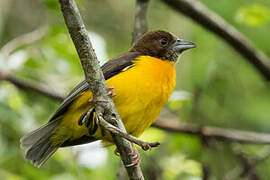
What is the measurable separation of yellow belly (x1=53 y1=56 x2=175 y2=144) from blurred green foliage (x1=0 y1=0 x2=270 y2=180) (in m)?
0.60

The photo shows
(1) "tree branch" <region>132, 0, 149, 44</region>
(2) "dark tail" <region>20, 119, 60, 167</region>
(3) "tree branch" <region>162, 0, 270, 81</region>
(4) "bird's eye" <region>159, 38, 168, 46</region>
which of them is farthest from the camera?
(3) "tree branch" <region>162, 0, 270, 81</region>

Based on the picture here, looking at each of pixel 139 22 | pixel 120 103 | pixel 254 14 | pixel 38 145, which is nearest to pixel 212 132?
pixel 254 14

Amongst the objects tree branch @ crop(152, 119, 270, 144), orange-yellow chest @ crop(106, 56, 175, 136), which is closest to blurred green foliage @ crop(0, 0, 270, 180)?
tree branch @ crop(152, 119, 270, 144)

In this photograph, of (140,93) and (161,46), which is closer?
(140,93)

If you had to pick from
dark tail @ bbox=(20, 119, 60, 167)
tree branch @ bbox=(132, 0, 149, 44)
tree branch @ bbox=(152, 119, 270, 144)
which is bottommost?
tree branch @ bbox=(152, 119, 270, 144)

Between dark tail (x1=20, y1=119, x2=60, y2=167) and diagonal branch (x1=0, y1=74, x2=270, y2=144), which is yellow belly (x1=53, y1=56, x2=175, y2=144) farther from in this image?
diagonal branch (x1=0, y1=74, x2=270, y2=144)

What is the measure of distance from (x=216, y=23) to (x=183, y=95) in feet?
2.86

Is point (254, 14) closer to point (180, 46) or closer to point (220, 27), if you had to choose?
point (220, 27)

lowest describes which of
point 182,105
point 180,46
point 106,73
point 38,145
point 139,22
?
point 182,105

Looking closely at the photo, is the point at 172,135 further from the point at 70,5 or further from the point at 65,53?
the point at 70,5

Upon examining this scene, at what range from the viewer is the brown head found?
5141 mm

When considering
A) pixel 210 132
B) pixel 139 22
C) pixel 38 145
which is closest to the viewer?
pixel 38 145

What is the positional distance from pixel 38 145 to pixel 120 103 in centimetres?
101

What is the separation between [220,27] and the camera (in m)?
5.53
